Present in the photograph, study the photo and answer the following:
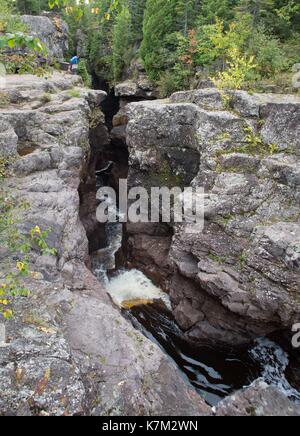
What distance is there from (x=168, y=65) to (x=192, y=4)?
16.1ft

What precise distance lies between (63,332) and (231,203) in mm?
7528

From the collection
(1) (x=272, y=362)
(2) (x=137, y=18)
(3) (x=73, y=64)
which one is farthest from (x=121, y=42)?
(1) (x=272, y=362)

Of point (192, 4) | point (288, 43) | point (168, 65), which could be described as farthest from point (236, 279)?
point (192, 4)

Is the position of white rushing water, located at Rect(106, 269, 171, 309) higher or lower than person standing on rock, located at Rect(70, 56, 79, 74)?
lower

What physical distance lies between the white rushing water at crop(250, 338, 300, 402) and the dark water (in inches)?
8.2

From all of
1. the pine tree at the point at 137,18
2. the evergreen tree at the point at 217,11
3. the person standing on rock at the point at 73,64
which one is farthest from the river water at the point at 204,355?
the pine tree at the point at 137,18

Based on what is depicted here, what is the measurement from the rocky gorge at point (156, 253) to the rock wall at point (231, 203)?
4 centimetres

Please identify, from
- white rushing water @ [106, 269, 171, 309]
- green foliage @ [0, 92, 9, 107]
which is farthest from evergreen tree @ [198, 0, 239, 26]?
white rushing water @ [106, 269, 171, 309]

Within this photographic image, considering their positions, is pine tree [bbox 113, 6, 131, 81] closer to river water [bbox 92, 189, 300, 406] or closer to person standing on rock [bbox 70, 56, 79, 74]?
person standing on rock [bbox 70, 56, 79, 74]

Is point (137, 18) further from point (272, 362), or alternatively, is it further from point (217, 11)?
point (272, 362)

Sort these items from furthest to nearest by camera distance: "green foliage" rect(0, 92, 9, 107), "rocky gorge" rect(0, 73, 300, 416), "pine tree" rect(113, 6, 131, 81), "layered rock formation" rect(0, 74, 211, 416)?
1. "pine tree" rect(113, 6, 131, 81)
2. "green foliage" rect(0, 92, 9, 107)
3. "rocky gorge" rect(0, 73, 300, 416)
4. "layered rock formation" rect(0, 74, 211, 416)

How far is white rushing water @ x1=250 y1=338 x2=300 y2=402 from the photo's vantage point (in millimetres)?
11125

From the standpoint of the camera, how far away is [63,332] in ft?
24.2
